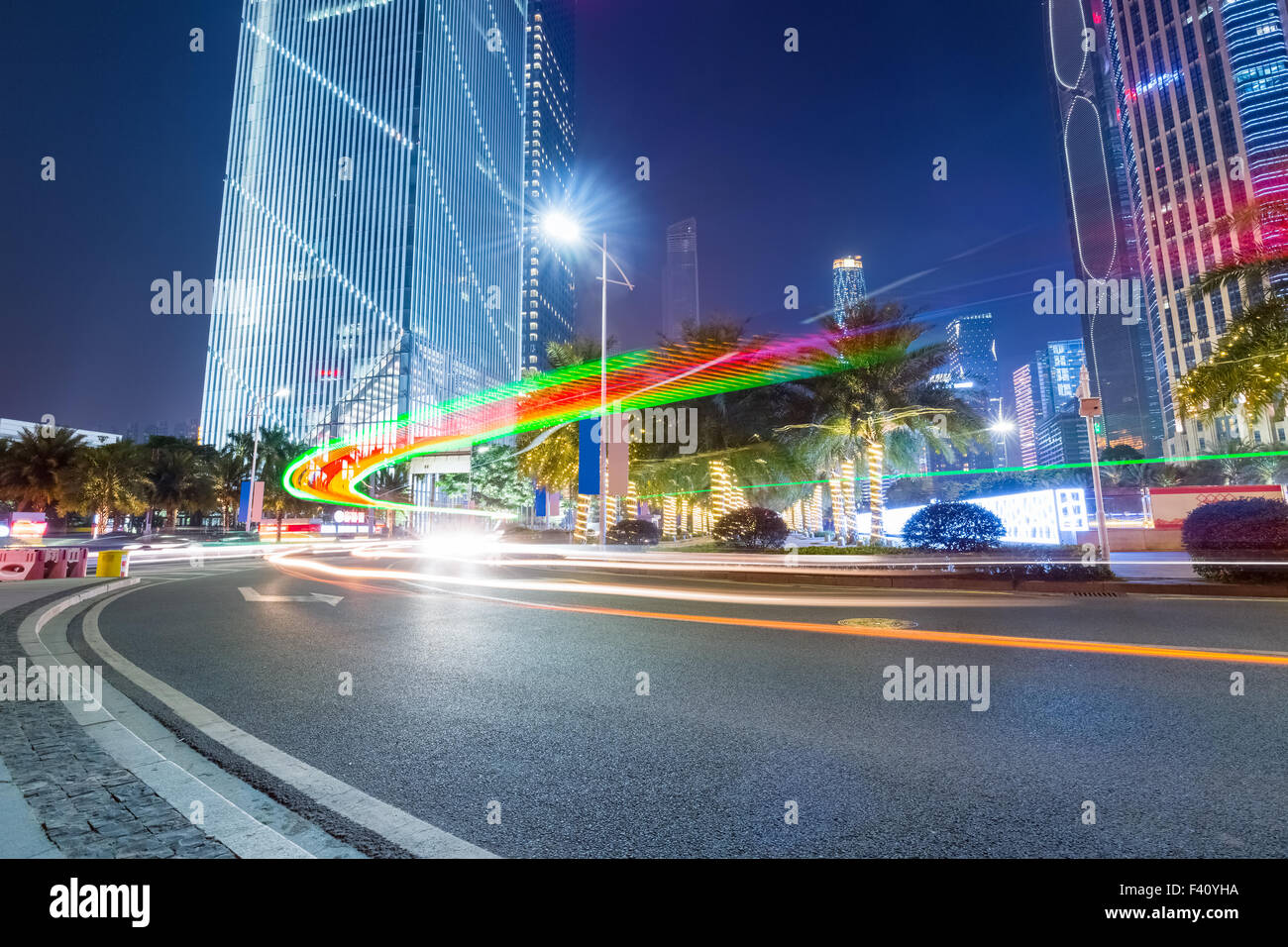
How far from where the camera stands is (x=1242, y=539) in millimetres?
12969

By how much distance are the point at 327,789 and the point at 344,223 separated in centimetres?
12681

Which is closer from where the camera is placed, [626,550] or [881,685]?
[881,685]

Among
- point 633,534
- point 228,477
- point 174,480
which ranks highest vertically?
point 228,477

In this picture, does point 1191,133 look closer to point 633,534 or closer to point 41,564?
point 633,534

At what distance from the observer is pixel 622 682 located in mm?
5676

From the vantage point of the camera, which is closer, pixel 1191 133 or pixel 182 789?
pixel 182 789

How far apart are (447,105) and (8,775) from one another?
5575 inches

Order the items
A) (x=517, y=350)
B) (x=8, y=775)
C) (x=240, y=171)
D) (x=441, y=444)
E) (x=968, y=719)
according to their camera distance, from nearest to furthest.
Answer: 1. (x=8, y=775)
2. (x=968, y=719)
3. (x=441, y=444)
4. (x=240, y=171)
5. (x=517, y=350)

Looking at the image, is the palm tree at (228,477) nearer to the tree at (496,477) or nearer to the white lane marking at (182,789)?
the tree at (496,477)

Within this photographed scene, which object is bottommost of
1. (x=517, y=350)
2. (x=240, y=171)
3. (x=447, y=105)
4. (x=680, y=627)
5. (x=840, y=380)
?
(x=680, y=627)

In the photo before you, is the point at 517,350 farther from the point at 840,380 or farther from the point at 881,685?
the point at 881,685

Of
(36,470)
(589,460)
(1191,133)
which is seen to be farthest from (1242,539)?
(1191,133)

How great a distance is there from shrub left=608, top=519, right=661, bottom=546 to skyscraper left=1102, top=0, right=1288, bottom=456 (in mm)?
118482

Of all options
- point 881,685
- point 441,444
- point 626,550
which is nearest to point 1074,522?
point 626,550
